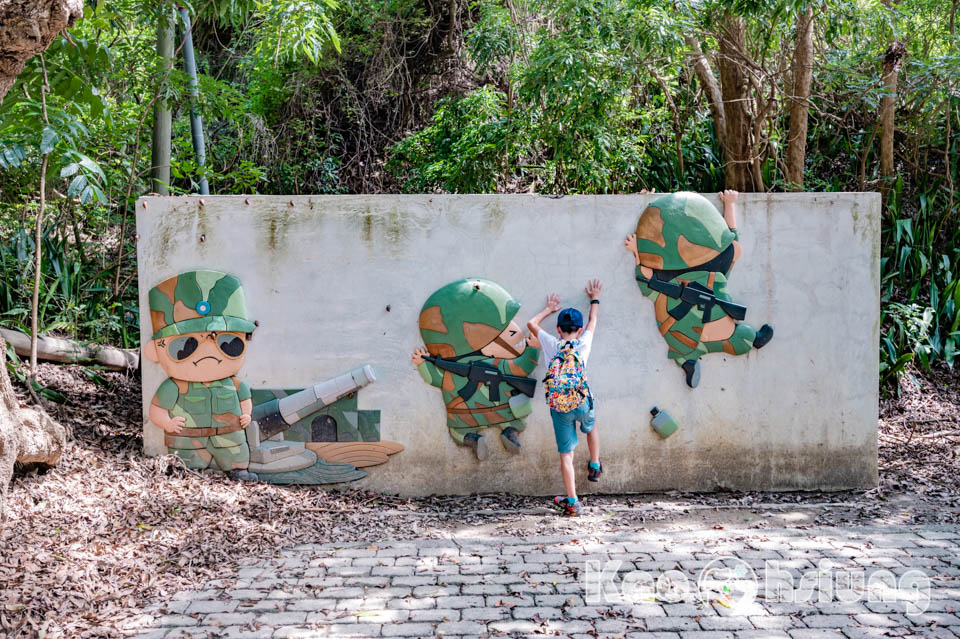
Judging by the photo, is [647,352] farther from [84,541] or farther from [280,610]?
[84,541]

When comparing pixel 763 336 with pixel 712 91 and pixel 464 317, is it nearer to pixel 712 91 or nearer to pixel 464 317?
pixel 464 317

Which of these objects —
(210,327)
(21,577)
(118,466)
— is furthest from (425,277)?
(21,577)

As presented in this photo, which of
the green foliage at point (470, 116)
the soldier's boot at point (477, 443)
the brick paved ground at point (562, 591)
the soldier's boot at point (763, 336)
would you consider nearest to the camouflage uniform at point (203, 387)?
the green foliage at point (470, 116)

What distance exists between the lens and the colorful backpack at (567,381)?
5.03m

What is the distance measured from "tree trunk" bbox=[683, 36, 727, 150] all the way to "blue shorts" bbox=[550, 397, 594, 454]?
16.5ft

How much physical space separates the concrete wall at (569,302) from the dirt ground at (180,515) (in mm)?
243

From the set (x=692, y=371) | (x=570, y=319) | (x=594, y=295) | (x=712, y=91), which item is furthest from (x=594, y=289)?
(x=712, y=91)

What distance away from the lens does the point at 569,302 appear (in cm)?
556

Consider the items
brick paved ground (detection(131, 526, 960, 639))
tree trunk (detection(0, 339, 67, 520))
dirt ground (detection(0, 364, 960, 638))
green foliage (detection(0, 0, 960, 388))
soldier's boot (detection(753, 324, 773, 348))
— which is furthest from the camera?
green foliage (detection(0, 0, 960, 388))

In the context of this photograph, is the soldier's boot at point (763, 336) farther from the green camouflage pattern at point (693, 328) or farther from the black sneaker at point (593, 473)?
the black sneaker at point (593, 473)

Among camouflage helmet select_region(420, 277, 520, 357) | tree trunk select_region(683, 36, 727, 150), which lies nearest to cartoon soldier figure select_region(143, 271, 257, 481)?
camouflage helmet select_region(420, 277, 520, 357)

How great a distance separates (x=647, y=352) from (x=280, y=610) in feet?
10.4

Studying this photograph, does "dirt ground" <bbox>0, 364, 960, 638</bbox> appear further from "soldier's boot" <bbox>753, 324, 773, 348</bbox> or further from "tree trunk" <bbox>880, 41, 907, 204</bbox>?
"tree trunk" <bbox>880, 41, 907, 204</bbox>

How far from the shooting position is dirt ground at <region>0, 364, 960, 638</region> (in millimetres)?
3781
